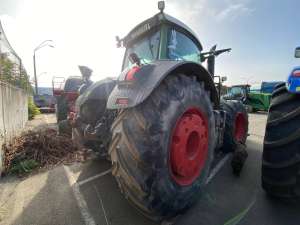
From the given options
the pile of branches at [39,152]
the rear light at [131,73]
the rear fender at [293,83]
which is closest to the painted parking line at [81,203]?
the pile of branches at [39,152]

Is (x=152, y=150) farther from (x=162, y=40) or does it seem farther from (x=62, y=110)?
(x=62, y=110)

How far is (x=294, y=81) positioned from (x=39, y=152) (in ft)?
14.9

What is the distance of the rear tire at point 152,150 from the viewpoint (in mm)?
1531

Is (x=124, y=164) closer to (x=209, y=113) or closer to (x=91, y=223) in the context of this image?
(x=91, y=223)

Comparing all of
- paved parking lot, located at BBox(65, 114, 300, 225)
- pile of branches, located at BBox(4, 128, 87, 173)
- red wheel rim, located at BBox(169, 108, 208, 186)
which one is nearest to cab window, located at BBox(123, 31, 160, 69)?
red wheel rim, located at BBox(169, 108, 208, 186)

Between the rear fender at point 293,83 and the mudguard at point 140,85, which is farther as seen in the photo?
the rear fender at point 293,83

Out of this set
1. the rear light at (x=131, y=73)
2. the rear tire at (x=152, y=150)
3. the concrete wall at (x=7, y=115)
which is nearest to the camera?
the rear tire at (x=152, y=150)

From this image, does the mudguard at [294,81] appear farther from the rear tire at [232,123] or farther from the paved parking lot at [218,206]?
the rear tire at [232,123]

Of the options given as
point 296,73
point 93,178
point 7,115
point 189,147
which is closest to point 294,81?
point 296,73

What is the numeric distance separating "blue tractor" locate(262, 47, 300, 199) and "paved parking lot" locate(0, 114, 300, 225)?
35 centimetres

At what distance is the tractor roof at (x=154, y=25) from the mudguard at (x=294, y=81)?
4.68ft

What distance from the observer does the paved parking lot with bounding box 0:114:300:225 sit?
2131 mm

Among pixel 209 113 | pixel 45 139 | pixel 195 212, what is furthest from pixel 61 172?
pixel 209 113

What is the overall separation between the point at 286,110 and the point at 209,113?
757mm
